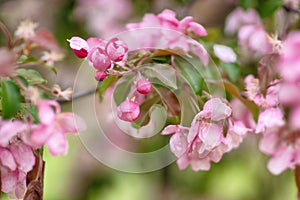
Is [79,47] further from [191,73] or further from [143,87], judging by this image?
[191,73]

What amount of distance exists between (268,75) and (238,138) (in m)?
0.13

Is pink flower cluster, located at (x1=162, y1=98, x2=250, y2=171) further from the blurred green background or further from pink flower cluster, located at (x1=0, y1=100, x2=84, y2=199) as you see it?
the blurred green background

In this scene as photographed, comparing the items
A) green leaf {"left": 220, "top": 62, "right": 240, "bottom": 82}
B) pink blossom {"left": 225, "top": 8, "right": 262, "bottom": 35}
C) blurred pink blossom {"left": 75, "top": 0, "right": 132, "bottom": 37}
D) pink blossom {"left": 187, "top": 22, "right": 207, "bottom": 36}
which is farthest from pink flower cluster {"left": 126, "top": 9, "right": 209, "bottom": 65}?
blurred pink blossom {"left": 75, "top": 0, "right": 132, "bottom": 37}

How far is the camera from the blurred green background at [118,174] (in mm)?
2033

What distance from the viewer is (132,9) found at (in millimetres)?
2129

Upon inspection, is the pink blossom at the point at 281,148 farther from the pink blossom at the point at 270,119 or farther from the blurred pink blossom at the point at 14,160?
the blurred pink blossom at the point at 14,160

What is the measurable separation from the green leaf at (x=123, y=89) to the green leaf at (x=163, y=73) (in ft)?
0.11

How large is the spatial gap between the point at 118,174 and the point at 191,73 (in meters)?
1.63

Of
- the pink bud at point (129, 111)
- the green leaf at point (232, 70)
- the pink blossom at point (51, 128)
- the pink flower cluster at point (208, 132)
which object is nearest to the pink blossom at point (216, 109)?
the pink flower cluster at point (208, 132)

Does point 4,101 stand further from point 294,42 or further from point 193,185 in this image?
point 193,185

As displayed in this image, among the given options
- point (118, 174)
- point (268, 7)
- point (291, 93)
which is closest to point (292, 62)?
point (291, 93)

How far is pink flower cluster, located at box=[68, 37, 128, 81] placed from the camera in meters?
0.96

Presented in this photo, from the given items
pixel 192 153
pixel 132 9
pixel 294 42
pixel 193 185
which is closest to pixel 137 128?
pixel 192 153

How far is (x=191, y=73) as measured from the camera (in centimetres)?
111
